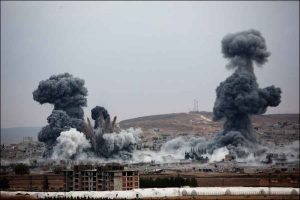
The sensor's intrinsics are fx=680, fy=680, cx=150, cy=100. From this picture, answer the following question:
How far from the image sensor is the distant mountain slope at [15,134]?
12400 centimetres

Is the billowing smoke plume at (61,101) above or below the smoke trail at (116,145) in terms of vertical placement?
above

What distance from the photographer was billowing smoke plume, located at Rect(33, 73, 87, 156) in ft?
435

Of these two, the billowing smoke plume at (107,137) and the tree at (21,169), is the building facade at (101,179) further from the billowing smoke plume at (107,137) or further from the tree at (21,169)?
the billowing smoke plume at (107,137)

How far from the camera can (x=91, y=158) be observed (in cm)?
13312

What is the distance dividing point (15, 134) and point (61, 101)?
13735 mm

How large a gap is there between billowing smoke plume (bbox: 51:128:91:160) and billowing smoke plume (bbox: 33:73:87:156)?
7.27 ft

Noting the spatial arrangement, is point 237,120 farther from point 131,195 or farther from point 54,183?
point 131,195

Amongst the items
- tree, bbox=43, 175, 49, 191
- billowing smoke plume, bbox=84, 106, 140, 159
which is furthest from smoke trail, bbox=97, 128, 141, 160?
tree, bbox=43, 175, 49, 191

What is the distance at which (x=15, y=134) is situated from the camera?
12850 cm

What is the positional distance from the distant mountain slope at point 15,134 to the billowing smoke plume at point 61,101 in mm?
1890

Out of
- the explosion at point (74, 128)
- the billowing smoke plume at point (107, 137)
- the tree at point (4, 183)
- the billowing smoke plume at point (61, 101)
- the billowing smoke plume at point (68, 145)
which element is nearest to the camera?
the tree at point (4, 183)

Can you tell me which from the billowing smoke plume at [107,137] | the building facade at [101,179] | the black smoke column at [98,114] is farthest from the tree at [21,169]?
the black smoke column at [98,114]

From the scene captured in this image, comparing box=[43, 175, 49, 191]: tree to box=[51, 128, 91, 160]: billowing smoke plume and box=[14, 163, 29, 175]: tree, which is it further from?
box=[51, 128, 91, 160]: billowing smoke plume

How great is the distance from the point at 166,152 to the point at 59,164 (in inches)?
1392
